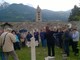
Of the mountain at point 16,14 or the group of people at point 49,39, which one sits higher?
the mountain at point 16,14

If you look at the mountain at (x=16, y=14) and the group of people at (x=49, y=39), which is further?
the mountain at (x=16, y=14)

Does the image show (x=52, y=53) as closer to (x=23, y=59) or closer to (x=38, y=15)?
(x=23, y=59)

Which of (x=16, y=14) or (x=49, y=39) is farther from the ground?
(x=16, y=14)

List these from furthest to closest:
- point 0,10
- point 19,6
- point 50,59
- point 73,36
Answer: point 19,6 → point 0,10 → point 73,36 → point 50,59

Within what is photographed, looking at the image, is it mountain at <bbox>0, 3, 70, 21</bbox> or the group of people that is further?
mountain at <bbox>0, 3, 70, 21</bbox>

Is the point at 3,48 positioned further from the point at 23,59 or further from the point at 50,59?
the point at 23,59

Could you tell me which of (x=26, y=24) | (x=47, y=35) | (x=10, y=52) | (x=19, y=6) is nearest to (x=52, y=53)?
(x=47, y=35)

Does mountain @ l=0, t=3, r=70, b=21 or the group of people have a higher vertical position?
mountain @ l=0, t=3, r=70, b=21

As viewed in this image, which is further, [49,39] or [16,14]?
[16,14]

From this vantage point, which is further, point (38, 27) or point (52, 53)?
point (38, 27)

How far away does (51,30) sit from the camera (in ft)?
58.2

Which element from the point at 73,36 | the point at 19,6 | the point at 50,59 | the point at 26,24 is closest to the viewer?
the point at 50,59

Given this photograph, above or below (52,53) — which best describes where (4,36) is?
above

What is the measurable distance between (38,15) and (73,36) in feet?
128
